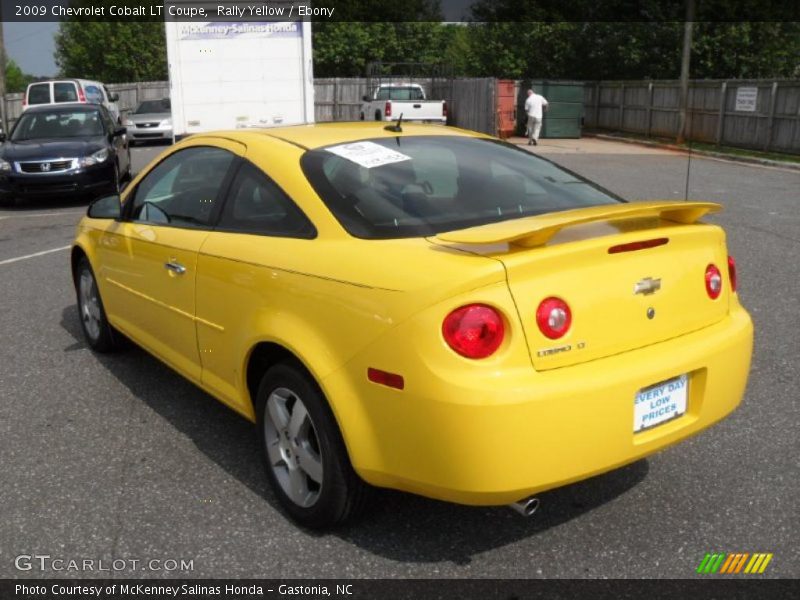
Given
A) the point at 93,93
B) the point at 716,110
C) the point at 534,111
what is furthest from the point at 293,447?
the point at 93,93

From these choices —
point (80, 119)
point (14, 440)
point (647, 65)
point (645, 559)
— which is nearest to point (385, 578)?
point (645, 559)

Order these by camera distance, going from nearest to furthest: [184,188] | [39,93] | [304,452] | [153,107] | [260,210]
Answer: [304,452] → [260,210] → [184,188] → [39,93] → [153,107]

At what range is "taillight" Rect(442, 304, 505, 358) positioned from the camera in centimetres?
258

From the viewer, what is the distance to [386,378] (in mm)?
2680

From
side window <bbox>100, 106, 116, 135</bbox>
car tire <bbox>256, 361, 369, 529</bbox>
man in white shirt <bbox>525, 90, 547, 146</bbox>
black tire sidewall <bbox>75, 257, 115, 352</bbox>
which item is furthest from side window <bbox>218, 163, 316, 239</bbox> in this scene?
man in white shirt <bbox>525, 90, 547, 146</bbox>

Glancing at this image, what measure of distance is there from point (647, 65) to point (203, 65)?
2552 centimetres

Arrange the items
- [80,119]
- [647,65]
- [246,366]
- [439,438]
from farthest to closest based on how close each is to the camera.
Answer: [647,65]
[80,119]
[246,366]
[439,438]

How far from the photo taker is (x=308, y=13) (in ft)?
48.9

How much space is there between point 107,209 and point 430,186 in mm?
2234

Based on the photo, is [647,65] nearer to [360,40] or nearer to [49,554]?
[360,40]

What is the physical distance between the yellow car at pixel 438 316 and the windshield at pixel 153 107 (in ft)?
87.3

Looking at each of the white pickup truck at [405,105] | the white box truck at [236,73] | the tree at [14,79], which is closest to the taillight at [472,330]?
the white box truck at [236,73]

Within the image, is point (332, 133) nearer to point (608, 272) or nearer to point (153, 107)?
point (608, 272)

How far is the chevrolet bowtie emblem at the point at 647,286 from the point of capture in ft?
9.39
